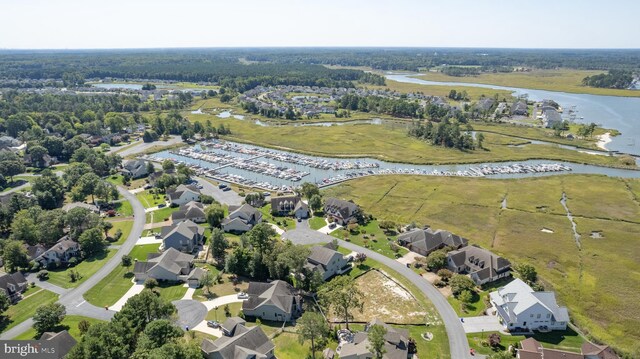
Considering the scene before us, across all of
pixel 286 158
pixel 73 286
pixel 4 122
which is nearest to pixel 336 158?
pixel 286 158

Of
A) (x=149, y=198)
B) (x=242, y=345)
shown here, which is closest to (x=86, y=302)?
(x=242, y=345)

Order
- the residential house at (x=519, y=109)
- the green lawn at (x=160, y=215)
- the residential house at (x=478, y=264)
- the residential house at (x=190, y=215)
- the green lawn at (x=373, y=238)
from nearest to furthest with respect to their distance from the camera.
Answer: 1. the residential house at (x=478, y=264)
2. the green lawn at (x=373, y=238)
3. the residential house at (x=190, y=215)
4. the green lawn at (x=160, y=215)
5. the residential house at (x=519, y=109)

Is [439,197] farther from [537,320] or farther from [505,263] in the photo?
[537,320]

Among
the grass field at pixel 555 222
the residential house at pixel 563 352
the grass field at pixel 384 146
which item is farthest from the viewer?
the grass field at pixel 384 146

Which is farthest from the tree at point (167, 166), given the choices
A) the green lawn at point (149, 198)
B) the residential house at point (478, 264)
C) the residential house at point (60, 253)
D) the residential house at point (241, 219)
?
the residential house at point (478, 264)

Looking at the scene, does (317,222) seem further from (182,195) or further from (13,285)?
(13,285)

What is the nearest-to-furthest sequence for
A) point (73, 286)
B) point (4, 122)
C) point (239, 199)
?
point (73, 286)
point (239, 199)
point (4, 122)

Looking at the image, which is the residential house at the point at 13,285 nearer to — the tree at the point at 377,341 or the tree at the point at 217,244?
the tree at the point at 217,244
